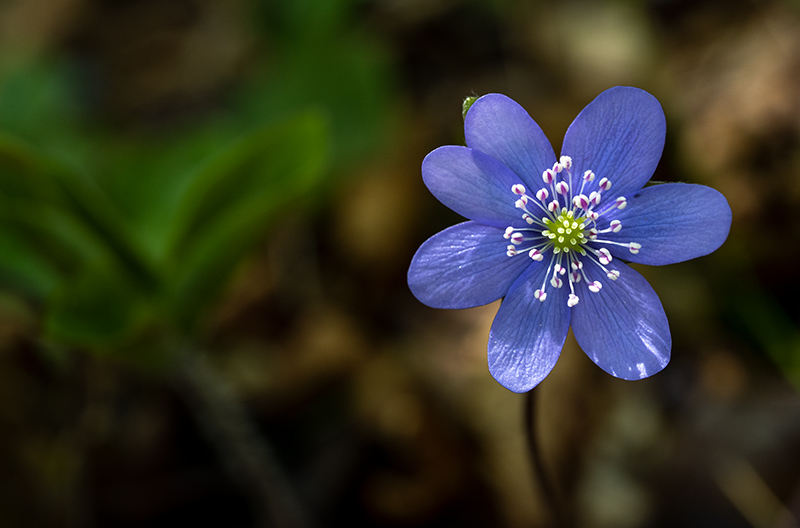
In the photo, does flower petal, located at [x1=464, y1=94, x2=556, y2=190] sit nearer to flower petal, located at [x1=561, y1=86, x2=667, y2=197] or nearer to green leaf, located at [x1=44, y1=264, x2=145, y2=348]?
flower petal, located at [x1=561, y1=86, x2=667, y2=197]

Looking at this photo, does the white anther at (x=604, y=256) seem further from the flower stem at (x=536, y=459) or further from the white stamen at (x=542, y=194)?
the flower stem at (x=536, y=459)

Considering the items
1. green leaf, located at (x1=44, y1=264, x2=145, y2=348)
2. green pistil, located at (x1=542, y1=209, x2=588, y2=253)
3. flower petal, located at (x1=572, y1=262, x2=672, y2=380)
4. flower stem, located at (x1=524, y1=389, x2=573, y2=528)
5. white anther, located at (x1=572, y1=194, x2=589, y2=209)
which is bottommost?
flower stem, located at (x1=524, y1=389, x2=573, y2=528)

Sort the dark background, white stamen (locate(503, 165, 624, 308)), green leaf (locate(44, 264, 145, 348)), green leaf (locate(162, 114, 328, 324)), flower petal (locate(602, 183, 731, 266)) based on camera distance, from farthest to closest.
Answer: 1. the dark background
2. green leaf (locate(162, 114, 328, 324))
3. green leaf (locate(44, 264, 145, 348))
4. white stamen (locate(503, 165, 624, 308))
5. flower petal (locate(602, 183, 731, 266))

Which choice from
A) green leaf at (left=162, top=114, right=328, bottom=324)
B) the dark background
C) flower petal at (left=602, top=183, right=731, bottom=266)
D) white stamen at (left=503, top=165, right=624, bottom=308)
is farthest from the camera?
the dark background

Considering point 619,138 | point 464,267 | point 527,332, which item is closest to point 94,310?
point 464,267

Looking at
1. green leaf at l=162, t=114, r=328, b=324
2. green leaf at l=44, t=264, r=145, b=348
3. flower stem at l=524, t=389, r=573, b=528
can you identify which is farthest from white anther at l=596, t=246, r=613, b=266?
green leaf at l=44, t=264, r=145, b=348

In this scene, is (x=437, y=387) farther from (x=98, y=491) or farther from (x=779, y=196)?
(x=779, y=196)

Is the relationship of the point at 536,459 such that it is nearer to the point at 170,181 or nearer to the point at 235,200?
the point at 235,200

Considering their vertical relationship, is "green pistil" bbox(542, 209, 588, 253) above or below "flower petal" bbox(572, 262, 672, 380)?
above
